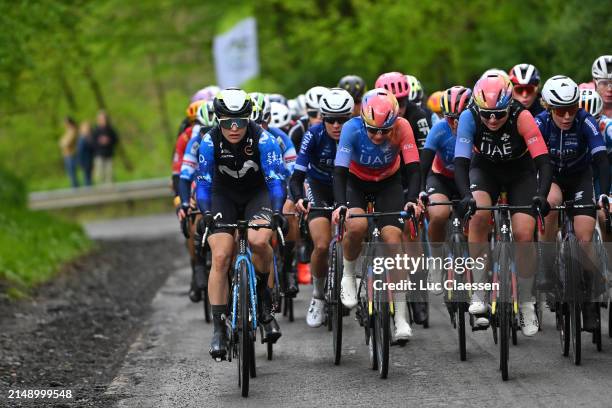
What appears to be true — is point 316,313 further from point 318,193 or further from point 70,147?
point 70,147

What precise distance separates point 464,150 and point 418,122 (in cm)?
274

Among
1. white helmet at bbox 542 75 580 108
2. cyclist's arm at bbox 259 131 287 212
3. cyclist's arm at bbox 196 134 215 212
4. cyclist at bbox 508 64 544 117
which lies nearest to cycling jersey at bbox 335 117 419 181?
cyclist's arm at bbox 259 131 287 212

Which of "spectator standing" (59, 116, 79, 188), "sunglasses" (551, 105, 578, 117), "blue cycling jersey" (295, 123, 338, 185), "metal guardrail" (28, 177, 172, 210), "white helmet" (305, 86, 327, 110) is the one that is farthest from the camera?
"spectator standing" (59, 116, 79, 188)

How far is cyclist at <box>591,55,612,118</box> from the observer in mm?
12211

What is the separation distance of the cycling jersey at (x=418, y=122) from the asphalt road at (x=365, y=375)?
1883mm

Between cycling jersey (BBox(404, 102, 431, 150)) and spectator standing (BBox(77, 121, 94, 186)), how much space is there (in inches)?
909

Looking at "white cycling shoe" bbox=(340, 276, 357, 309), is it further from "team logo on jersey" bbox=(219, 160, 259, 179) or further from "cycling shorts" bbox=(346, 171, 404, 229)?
"team logo on jersey" bbox=(219, 160, 259, 179)

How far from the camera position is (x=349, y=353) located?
11586mm

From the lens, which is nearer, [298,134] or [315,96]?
[315,96]

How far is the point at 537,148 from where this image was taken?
10.2 metres

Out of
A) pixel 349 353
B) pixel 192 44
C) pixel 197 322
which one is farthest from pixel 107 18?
pixel 349 353

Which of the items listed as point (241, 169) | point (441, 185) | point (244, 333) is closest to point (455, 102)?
point (441, 185)

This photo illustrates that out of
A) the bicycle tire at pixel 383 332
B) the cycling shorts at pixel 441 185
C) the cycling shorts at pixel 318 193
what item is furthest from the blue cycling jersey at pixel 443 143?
the bicycle tire at pixel 383 332

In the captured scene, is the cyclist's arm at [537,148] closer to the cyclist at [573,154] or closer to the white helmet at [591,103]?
the cyclist at [573,154]
